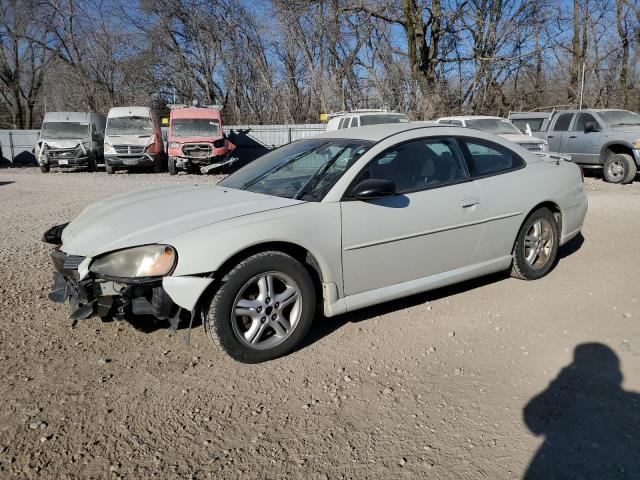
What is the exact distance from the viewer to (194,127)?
1895 cm

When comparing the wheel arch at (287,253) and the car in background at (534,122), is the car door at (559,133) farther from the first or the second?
the wheel arch at (287,253)

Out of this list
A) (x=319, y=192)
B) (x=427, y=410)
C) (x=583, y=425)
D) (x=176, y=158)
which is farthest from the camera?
(x=176, y=158)

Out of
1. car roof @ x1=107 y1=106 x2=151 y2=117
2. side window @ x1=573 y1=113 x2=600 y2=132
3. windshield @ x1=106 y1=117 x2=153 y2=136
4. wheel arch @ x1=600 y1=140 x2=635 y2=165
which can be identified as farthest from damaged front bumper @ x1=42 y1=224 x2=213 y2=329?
car roof @ x1=107 y1=106 x2=151 y2=117

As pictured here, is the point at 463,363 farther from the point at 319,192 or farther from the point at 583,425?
the point at 319,192

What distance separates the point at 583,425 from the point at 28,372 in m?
3.33

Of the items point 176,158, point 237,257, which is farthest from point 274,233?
point 176,158

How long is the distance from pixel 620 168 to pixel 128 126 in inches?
623

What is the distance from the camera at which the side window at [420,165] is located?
405 cm

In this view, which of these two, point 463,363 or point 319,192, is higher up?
point 319,192

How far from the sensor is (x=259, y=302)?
345cm

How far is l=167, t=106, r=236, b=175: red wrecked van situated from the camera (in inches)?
720

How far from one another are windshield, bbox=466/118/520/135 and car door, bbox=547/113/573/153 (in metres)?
1.44

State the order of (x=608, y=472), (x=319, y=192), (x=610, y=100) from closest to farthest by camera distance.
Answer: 1. (x=608, y=472)
2. (x=319, y=192)
3. (x=610, y=100)

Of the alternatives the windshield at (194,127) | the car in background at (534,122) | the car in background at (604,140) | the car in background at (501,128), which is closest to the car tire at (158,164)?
the windshield at (194,127)
